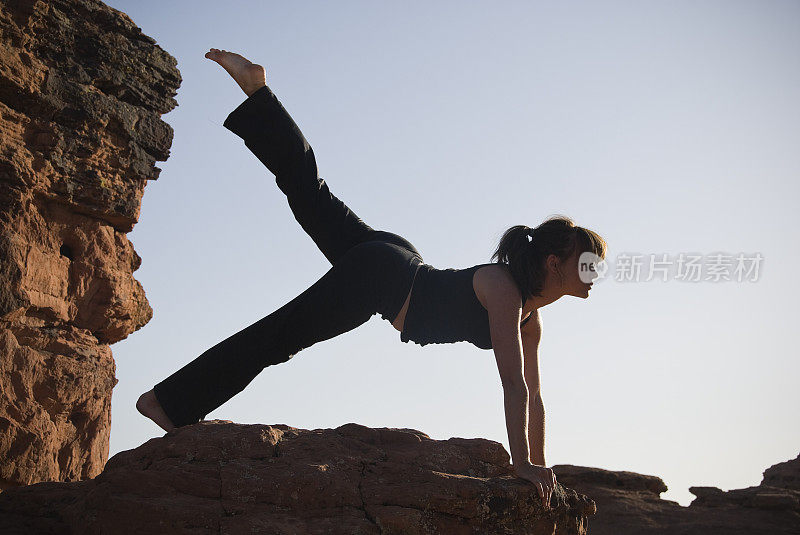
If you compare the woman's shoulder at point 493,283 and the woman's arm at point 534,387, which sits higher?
the woman's shoulder at point 493,283

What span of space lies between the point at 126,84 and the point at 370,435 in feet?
11.6

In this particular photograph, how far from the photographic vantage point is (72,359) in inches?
196

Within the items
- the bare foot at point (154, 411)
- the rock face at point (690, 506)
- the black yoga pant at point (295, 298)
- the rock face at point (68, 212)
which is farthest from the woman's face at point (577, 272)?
the rock face at point (690, 506)

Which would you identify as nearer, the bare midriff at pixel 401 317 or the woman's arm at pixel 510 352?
the woman's arm at pixel 510 352

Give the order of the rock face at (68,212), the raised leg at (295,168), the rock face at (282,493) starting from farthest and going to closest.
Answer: the rock face at (68,212) → the raised leg at (295,168) → the rock face at (282,493)

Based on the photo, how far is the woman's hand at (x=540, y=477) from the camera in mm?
3219

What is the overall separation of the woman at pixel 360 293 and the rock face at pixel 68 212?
1.40m

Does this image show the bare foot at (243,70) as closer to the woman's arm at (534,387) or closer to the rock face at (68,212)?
the rock face at (68,212)

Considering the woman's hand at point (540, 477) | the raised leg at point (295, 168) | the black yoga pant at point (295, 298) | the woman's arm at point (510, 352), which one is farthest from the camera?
the raised leg at point (295, 168)

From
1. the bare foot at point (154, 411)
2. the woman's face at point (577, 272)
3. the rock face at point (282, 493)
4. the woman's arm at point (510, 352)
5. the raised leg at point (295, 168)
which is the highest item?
the raised leg at point (295, 168)

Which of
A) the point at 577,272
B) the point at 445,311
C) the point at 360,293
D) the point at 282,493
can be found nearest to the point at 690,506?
the point at 577,272

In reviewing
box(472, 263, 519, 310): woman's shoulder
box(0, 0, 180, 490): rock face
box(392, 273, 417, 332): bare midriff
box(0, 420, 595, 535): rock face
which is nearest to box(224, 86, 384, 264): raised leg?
box(392, 273, 417, 332): bare midriff

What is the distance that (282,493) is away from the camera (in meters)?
2.93

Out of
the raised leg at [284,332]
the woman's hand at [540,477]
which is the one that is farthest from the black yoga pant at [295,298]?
the woman's hand at [540,477]
